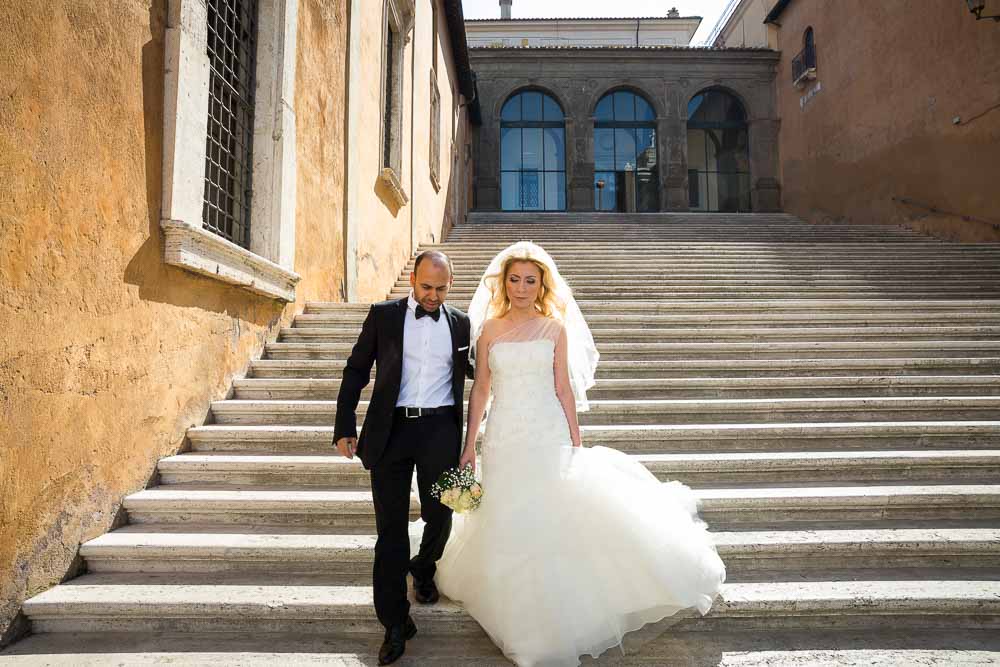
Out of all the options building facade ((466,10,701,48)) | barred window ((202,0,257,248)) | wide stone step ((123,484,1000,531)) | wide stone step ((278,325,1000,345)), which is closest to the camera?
wide stone step ((123,484,1000,531))

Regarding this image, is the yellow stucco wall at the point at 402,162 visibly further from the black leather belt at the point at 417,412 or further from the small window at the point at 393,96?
the black leather belt at the point at 417,412

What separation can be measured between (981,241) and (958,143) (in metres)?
2.01

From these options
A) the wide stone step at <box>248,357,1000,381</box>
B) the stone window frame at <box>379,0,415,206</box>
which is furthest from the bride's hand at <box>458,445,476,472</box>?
the stone window frame at <box>379,0,415,206</box>

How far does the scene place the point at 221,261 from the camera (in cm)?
449

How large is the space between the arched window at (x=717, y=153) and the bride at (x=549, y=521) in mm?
20014

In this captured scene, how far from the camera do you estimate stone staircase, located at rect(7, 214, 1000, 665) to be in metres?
2.87

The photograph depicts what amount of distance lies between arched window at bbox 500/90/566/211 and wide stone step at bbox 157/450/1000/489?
17858mm

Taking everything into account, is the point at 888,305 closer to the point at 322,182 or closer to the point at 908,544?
the point at 908,544

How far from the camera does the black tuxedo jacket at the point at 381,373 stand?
2678 mm

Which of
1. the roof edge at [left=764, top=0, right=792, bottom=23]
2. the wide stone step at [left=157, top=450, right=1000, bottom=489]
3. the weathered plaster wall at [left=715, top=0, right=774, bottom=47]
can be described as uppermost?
the weathered plaster wall at [left=715, top=0, right=774, bottom=47]

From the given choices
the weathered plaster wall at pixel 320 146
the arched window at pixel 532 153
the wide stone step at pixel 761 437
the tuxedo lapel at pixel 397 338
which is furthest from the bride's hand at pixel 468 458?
the arched window at pixel 532 153

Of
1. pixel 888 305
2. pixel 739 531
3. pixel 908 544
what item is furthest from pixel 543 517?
pixel 888 305

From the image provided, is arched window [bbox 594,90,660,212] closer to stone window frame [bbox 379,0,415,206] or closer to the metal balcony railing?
the metal balcony railing

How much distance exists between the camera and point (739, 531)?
141 inches
